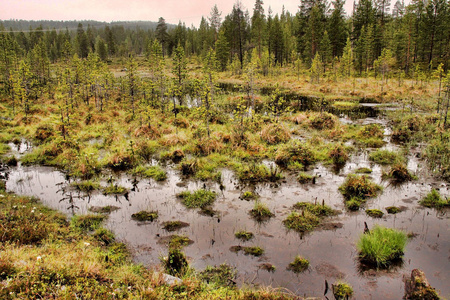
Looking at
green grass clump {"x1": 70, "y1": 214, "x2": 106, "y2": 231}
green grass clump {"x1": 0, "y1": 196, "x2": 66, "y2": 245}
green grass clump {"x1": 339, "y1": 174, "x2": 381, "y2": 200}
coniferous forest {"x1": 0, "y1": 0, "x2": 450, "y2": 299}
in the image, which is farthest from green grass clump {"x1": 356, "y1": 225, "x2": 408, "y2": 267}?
green grass clump {"x1": 0, "y1": 196, "x2": 66, "y2": 245}

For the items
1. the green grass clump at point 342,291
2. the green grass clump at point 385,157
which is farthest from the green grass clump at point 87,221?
the green grass clump at point 385,157

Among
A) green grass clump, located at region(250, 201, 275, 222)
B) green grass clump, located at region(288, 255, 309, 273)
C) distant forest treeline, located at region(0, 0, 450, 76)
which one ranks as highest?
distant forest treeline, located at region(0, 0, 450, 76)

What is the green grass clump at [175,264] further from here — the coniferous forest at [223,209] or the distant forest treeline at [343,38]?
the distant forest treeline at [343,38]

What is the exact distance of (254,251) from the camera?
813cm

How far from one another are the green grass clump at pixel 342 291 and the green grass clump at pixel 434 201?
6127 mm

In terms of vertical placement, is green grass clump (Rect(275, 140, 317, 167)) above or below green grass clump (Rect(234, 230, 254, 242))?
above

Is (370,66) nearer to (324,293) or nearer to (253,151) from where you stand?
(253,151)

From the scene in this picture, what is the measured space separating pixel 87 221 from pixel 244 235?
16.8 ft

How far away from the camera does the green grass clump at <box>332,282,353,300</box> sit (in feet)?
21.3

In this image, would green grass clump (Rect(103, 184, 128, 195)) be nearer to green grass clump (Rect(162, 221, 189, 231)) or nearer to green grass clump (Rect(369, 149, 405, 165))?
green grass clump (Rect(162, 221, 189, 231))

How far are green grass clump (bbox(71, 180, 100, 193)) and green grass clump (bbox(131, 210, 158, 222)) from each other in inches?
131

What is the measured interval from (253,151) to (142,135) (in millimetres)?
7690

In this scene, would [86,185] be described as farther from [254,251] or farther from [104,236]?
[254,251]

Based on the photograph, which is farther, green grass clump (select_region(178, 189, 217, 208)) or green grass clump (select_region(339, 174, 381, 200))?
green grass clump (select_region(339, 174, 381, 200))
